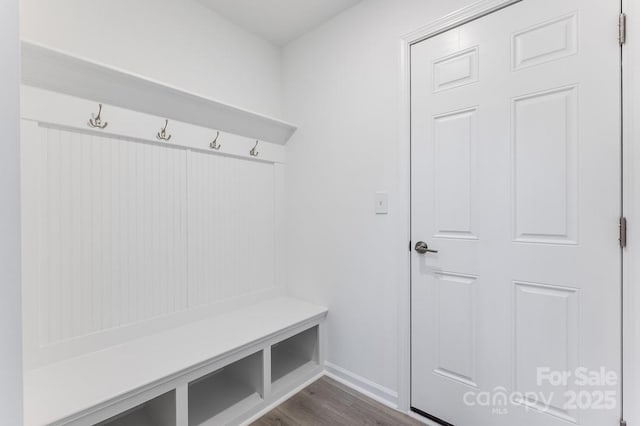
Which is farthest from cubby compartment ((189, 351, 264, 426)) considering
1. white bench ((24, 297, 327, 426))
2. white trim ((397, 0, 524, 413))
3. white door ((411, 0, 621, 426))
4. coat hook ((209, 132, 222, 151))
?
coat hook ((209, 132, 222, 151))

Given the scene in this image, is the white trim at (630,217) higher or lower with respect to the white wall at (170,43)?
lower

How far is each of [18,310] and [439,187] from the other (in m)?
1.62

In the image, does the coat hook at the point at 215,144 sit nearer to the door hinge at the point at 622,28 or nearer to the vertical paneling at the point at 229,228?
the vertical paneling at the point at 229,228

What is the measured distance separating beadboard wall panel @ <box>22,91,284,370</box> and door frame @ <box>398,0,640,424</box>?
1078 millimetres

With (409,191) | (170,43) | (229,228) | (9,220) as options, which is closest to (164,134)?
(170,43)

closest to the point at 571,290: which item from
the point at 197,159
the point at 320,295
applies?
the point at 320,295

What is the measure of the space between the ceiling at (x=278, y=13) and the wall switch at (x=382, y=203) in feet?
4.10

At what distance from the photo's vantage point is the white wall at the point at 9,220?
1.89 ft

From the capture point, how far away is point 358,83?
→ 1.94 meters

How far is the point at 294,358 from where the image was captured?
7.29 feet

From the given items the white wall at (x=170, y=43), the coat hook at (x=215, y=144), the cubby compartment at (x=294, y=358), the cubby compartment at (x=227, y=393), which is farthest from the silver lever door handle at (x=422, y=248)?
the white wall at (x=170, y=43)

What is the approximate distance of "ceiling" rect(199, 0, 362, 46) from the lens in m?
1.93

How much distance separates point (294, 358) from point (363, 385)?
22.3 inches

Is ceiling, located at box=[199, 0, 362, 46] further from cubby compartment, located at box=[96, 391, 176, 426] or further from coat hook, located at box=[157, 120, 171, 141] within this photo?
cubby compartment, located at box=[96, 391, 176, 426]
